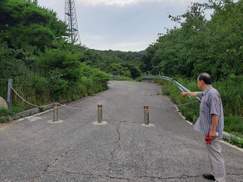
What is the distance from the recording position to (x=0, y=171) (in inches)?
202

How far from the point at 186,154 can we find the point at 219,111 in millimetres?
2005

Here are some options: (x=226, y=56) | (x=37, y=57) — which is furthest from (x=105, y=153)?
(x=37, y=57)

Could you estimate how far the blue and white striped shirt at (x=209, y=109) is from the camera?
4625 mm

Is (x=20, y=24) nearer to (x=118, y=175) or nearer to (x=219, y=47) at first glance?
(x=219, y=47)

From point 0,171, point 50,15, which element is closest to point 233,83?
point 0,171

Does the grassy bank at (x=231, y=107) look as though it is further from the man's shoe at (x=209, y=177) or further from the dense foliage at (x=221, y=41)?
the man's shoe at (x=209, y=177)

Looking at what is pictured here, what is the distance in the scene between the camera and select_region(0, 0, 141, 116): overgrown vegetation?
12906 mm

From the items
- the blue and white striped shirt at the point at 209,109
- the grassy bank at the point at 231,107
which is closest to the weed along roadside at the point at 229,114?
the grassy bank at the point at 231,107

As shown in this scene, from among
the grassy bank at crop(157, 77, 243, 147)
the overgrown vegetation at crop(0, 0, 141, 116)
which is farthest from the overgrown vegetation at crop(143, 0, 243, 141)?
the overgrown vegetation at crop(0, 0, 141, 116)

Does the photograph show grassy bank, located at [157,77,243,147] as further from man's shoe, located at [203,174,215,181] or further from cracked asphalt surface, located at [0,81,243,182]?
man's shoe, located at [203,174,215,181]

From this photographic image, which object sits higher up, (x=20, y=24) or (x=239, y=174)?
(x=20, y=24)

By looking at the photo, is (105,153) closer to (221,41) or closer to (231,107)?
(231,107)

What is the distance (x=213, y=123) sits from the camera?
4.61m

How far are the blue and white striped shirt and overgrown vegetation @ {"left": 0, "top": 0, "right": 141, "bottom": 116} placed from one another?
844 cm
